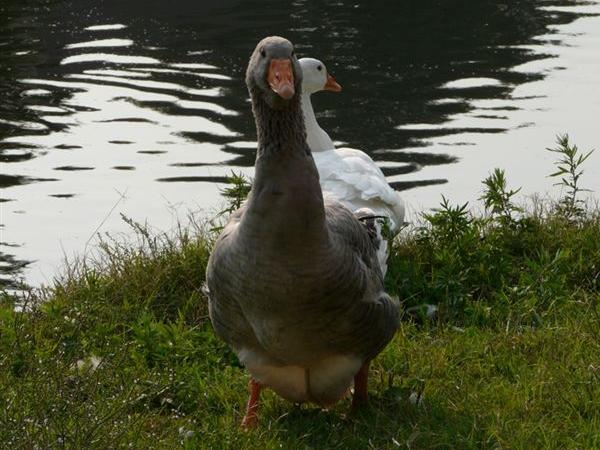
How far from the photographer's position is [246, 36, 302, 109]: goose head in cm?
496

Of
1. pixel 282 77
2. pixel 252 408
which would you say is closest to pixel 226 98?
pixel 252 408

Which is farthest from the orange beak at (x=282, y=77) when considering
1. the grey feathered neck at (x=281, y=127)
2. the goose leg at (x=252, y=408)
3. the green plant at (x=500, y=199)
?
the green plant at (x=500, y=199)

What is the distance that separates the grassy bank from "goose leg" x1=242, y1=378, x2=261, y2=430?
0.08m

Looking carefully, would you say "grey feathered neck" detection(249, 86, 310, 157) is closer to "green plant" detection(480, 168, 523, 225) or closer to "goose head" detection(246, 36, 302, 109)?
"goose head" detection(246, 36, 302, 109)

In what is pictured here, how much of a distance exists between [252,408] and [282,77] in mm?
1536

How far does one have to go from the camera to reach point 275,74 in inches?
196

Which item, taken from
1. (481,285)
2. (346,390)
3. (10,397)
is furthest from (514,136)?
(10,397)

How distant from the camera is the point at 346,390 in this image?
557 centimetres

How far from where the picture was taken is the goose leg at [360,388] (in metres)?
5.66

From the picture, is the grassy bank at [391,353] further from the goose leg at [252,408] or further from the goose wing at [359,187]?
the goose wing at [359,187]

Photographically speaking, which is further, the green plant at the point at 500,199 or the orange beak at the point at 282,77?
the green plant at the point at 500,199

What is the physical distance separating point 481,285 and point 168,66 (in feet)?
24.2

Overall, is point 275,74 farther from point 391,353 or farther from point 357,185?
point 357,185

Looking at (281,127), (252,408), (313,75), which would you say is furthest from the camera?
(313,75)
